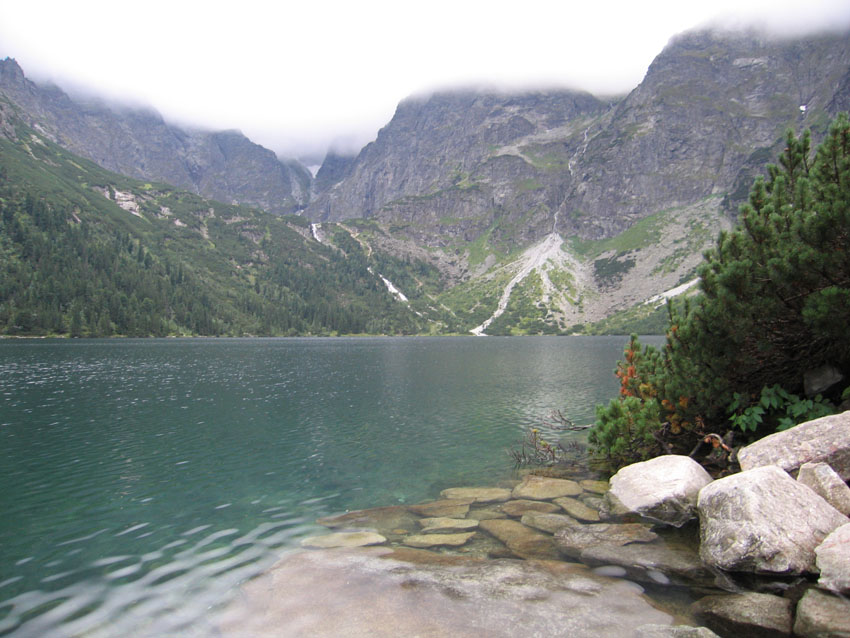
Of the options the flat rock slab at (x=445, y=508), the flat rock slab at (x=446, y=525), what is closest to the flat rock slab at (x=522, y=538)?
the flat rock slab at (x=446, y=525)

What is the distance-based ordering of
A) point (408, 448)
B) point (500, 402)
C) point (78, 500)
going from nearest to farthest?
point (78, 500)
point (408, 448)
point (500, 402)

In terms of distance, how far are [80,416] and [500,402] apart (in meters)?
41.3

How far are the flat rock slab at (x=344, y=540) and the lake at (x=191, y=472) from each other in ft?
3.17

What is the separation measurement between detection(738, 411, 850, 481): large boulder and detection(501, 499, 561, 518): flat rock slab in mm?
7306

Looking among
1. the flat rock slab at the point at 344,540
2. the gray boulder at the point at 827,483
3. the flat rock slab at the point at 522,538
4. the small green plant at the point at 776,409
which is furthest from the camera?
the small green plant at the point at 776,409

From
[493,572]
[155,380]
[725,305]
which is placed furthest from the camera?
[155,380]

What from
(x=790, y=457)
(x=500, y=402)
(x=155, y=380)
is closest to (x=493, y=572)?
(x=790, y=457)

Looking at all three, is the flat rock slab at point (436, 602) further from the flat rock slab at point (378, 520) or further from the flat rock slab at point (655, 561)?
the flat rock slab at point (378, 520)

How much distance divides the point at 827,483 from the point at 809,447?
1.60m

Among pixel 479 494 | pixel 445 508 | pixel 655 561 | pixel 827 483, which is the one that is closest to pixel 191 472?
pixel 445 508

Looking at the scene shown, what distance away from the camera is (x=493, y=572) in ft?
43.2

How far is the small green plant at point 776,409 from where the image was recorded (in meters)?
17.3

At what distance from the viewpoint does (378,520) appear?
18688 mm

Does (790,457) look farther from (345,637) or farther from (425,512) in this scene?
(345,637)
